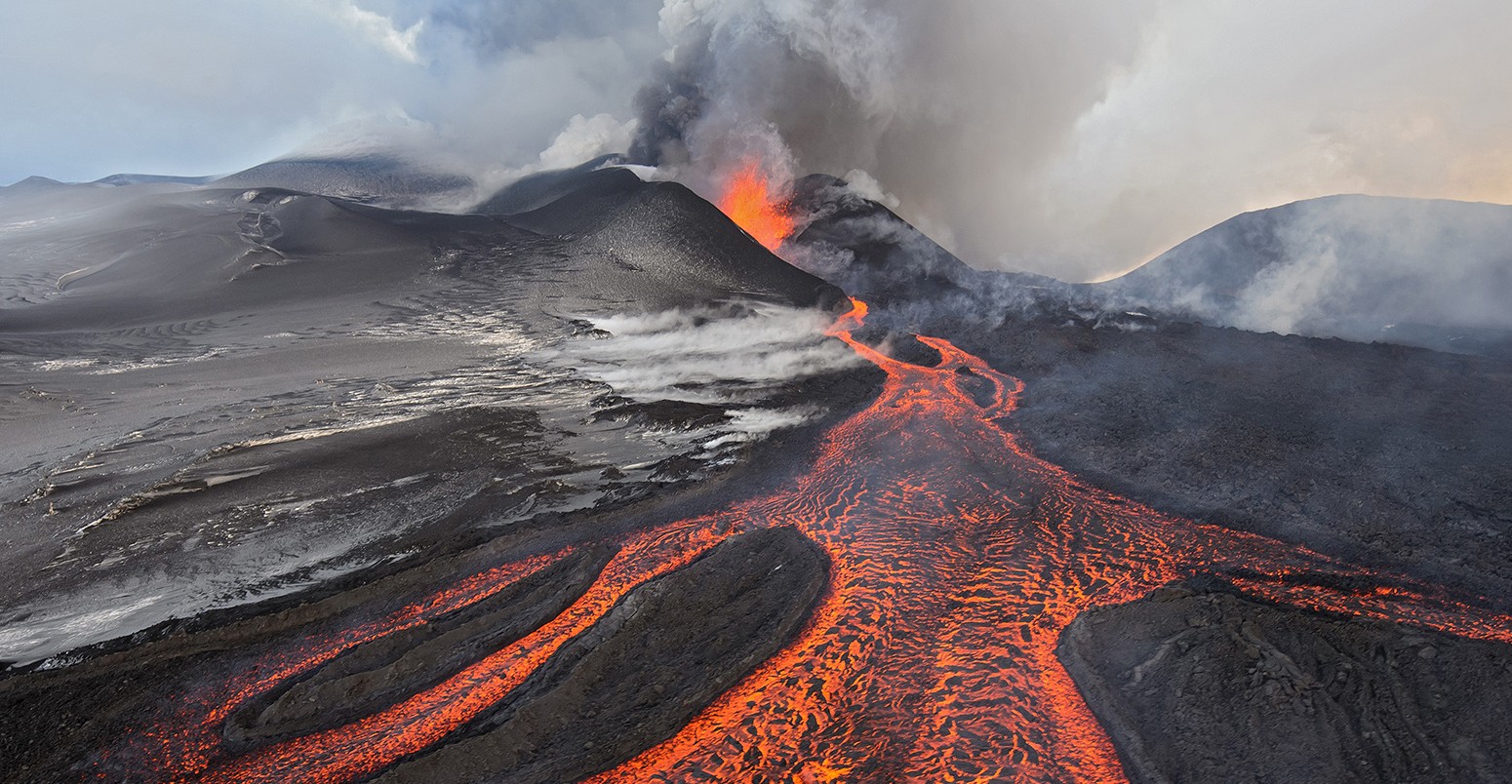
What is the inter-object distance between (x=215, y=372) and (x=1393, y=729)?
48.4 ft

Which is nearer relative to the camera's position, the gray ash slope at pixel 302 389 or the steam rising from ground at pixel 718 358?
the gray ash slope at pixel 302 389

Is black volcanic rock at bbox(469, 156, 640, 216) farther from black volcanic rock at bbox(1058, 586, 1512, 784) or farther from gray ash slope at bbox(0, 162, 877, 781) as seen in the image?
black volcanic rock at bbox(1058, 586, 1512, 784)

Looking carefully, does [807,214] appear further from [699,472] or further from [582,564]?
[582,564]

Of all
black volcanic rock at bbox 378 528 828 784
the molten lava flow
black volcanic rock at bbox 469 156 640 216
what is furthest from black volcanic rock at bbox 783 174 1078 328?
black volcanic rock at bbox 378 528 828 784

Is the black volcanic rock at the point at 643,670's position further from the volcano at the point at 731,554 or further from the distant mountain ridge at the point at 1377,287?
the distant mountain ridge at the point at 1377,287

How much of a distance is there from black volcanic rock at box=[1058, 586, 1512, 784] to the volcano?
0.02 m

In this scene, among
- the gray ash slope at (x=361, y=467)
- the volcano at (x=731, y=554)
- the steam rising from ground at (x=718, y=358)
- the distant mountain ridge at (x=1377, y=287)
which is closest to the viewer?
the volcano at (x=731, y=554)

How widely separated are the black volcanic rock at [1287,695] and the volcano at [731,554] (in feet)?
0.08

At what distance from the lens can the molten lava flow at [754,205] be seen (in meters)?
25.1

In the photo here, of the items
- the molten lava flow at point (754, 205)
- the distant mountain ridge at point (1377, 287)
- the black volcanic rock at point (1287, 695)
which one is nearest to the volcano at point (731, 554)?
the black volcanic rock at point (1287, 695)

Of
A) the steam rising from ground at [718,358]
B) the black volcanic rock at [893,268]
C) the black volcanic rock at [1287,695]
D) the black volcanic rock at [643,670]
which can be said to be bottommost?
the black volcanic rock at [643,670]

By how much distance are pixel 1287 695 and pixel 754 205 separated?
23.8 meters

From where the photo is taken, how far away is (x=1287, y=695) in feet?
14.6

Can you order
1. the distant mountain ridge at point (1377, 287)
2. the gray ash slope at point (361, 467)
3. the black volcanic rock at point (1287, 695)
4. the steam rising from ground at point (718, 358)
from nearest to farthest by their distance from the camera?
the black volcanic rock at point (1287, 695) → the gray ash slope at point (361, 467) → the steam rising from ground at point (718, 358) → the distant mountain ridge at point (1377, 287)
